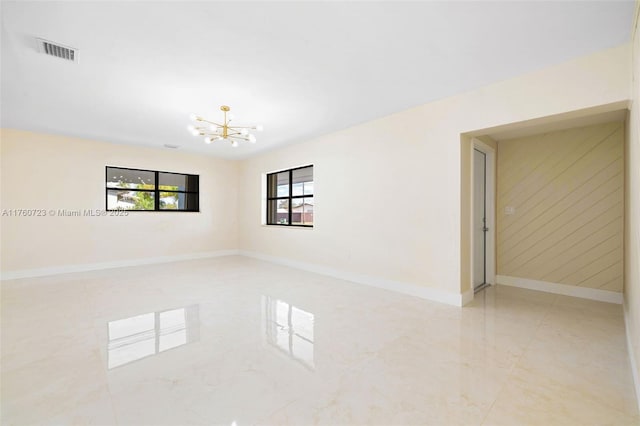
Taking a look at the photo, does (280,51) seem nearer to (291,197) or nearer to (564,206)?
(291,197)

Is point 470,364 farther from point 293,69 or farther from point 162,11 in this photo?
point 162,11

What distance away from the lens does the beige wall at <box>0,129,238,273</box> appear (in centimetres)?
495

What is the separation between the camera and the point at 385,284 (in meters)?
4.27

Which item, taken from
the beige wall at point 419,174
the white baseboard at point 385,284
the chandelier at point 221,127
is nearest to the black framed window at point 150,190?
the chandelier at point 221,127

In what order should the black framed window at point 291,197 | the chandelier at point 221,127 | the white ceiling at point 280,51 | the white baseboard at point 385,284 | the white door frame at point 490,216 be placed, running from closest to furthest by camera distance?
the white ceiling at point 280,51
the white baseboard at point 385,284
the chandelier at point 221,127
the white door frame at point 490,216
the black framed window at point 291,197

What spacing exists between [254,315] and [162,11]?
2860mm

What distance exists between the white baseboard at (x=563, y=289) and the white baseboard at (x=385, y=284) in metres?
1.55

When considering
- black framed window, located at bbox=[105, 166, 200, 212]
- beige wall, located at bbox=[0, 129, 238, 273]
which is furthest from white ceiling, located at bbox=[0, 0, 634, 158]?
black framed window, located at bbox=[105, 166, 200, 212]

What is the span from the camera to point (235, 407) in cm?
167

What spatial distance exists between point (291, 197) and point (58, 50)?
14.3ft

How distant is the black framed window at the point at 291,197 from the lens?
600 centimetres

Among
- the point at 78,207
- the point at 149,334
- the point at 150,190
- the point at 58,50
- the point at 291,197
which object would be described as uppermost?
the point at 58,50

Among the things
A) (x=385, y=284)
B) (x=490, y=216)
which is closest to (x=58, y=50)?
(x=385, y=284)

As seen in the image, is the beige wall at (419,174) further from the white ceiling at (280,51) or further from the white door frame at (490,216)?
the white door frame at (490,216)
